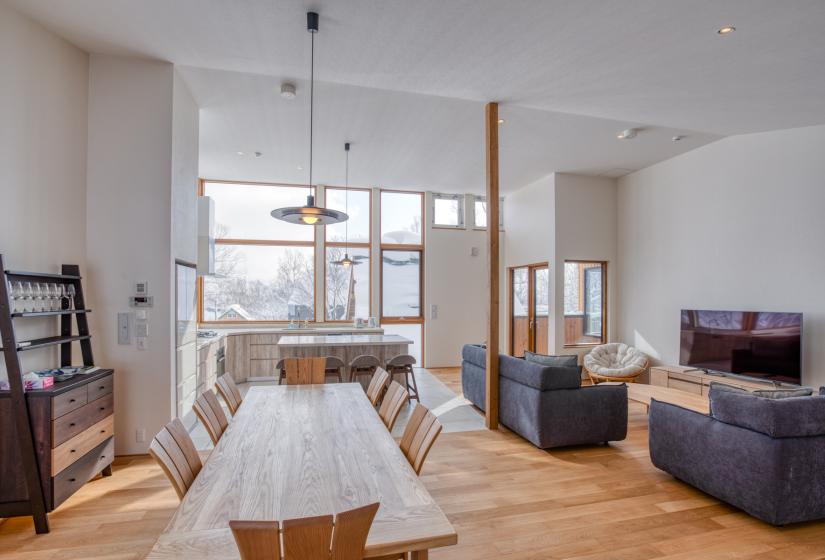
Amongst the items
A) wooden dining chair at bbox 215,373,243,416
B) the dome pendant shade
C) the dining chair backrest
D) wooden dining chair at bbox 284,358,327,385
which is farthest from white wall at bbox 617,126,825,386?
wooden dining chair at bbox 215,373,243,416

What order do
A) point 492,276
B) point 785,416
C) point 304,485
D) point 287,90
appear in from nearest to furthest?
point 304,485 < point 785,416 < point 287,90 < point 492,276

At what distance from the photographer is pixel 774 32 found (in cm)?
276

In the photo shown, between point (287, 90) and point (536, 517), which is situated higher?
point (287, 90)

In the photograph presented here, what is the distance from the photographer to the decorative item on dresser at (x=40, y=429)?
→ 2521mm

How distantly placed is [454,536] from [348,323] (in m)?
Answer: 6.46

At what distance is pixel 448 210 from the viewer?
8.40 meters

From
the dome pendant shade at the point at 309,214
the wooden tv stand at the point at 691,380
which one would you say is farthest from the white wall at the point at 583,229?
the dome pendant shade at the point at 309,214

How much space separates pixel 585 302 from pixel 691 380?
2.20 meters

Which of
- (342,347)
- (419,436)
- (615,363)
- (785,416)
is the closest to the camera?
(419,436)

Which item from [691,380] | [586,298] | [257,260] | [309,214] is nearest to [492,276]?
[309,214]

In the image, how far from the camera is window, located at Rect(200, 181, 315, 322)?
23.6 feet

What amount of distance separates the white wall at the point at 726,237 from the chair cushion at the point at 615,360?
0.26m

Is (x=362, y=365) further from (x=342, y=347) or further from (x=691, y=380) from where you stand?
(x=691, y=380)

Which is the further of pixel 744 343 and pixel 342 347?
pixel 342 347
